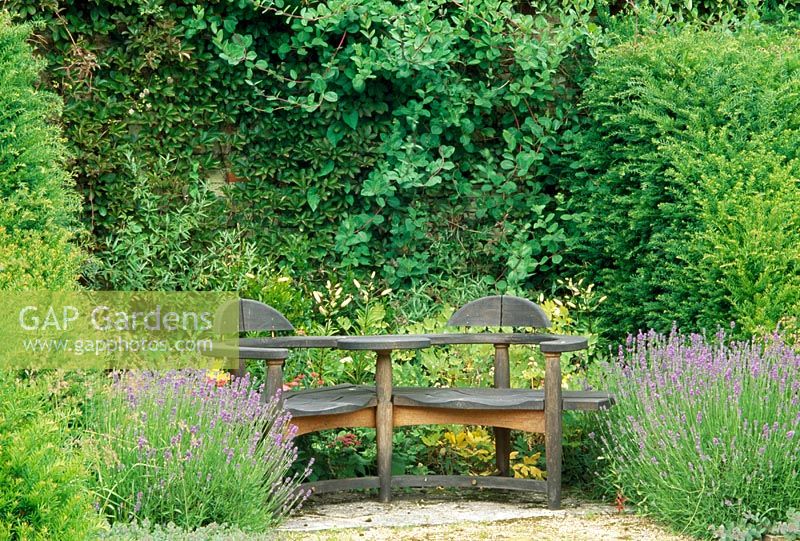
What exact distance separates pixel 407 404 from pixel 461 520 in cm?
67

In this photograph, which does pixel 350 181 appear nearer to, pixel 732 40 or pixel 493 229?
pixel 493 229

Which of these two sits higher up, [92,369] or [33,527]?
[92,369]

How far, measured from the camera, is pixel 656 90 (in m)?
6.81

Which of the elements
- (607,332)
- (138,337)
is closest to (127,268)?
(138,337)

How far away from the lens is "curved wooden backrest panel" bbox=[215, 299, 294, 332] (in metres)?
5.52

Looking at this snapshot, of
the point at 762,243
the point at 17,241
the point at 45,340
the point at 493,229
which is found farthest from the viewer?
the point at 493,229

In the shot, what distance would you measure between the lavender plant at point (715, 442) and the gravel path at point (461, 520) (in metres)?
0.18

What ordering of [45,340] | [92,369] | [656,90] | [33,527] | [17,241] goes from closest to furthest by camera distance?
[33,527], [45,340], [92,369], [17,241], [656,90]

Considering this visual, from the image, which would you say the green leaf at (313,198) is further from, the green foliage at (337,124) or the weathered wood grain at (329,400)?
the weathered wood grain at (329,400)

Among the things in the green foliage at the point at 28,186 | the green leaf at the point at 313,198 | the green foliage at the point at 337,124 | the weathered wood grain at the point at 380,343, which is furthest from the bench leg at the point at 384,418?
the green leaf at the point at 313,198

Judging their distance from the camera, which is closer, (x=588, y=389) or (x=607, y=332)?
(x=588, y=389)

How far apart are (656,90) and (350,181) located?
7.25 ft

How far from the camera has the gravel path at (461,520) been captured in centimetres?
479

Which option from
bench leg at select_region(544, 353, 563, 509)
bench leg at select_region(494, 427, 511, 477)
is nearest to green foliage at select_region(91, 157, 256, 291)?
bench leg at select_region(494, 427, 511, 477)
